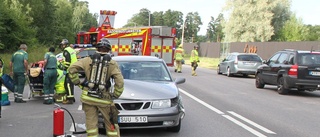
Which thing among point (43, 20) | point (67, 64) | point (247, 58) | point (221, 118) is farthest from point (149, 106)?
point (43, 20)

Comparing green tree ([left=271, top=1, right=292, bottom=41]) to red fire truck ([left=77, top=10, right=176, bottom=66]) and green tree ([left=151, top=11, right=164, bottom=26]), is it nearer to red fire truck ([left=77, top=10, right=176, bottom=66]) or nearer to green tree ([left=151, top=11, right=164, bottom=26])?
red fire truck ([left=77, top=10, right=176, bottom=66])

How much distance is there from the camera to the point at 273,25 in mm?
53656

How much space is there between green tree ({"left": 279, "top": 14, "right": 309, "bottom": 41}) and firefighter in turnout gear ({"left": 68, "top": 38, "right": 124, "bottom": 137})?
178 ft

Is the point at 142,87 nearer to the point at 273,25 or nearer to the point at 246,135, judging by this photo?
the point at 246,135

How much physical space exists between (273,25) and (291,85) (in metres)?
42.8

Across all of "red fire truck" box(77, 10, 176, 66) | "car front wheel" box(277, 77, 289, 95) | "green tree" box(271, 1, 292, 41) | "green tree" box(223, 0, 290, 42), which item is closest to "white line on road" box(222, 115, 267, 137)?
"car front wheel" box(277, 77, 289, 95)

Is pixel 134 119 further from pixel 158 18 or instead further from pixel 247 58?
pixel 158 18

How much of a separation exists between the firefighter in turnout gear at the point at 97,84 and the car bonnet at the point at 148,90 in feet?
4.60

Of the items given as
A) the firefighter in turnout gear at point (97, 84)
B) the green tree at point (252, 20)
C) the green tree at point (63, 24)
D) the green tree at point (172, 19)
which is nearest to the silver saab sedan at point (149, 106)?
the firefighter in turnout gear at point (97, 84)

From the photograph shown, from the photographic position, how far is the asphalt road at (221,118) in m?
7.03

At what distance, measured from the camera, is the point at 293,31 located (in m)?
59.9

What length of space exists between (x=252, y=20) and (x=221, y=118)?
45089mm

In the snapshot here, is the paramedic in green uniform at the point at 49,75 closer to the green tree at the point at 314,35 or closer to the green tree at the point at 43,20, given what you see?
the green tree at the point at 43,20

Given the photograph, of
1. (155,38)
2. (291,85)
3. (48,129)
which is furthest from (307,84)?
(155,38)
